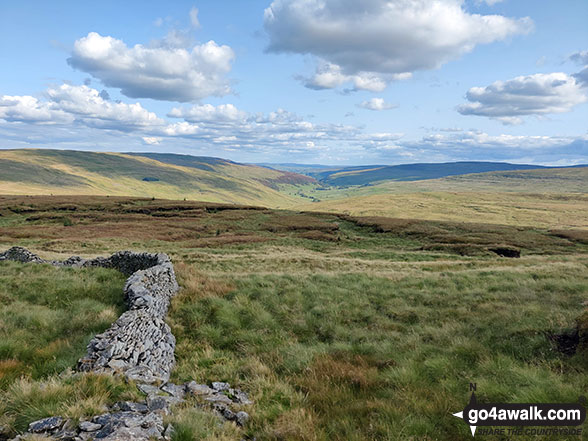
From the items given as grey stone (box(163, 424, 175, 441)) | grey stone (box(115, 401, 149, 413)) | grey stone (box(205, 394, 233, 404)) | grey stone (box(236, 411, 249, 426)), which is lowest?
grey stone (box(205, 394, 233, 404))

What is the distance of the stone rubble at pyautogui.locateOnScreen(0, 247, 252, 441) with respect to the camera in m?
4.84

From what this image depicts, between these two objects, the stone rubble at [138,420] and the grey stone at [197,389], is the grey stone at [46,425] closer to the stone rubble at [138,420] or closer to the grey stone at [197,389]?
the stone rubble at [138,420]

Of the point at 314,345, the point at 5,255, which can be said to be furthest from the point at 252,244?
the point at 314,345

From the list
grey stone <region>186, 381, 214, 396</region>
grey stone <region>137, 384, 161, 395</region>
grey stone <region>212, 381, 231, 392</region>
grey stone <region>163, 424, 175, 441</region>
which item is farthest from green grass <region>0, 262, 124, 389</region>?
grey stone <region>163, 424, 175, 441</region>

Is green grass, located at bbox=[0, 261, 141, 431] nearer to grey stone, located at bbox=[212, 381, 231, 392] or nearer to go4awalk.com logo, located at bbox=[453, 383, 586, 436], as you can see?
grey stone, located at bbox=[212, 381, 231, 392]

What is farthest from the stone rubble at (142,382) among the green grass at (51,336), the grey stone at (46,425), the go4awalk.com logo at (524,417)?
the go4awalk.com logo at (524,417)

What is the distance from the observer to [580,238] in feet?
164

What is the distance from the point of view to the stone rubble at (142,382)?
4.84 m

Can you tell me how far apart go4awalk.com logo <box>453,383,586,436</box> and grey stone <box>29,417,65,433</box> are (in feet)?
21.5

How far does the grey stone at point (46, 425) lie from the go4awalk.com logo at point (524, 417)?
6.56m

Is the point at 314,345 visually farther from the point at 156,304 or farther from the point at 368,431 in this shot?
the point at 156,304

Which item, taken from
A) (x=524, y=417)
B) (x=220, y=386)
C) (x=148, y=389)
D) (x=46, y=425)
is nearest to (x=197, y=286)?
(x=220, y=386)

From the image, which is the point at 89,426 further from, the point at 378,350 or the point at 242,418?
the point at 378,350

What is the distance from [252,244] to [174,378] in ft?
107
